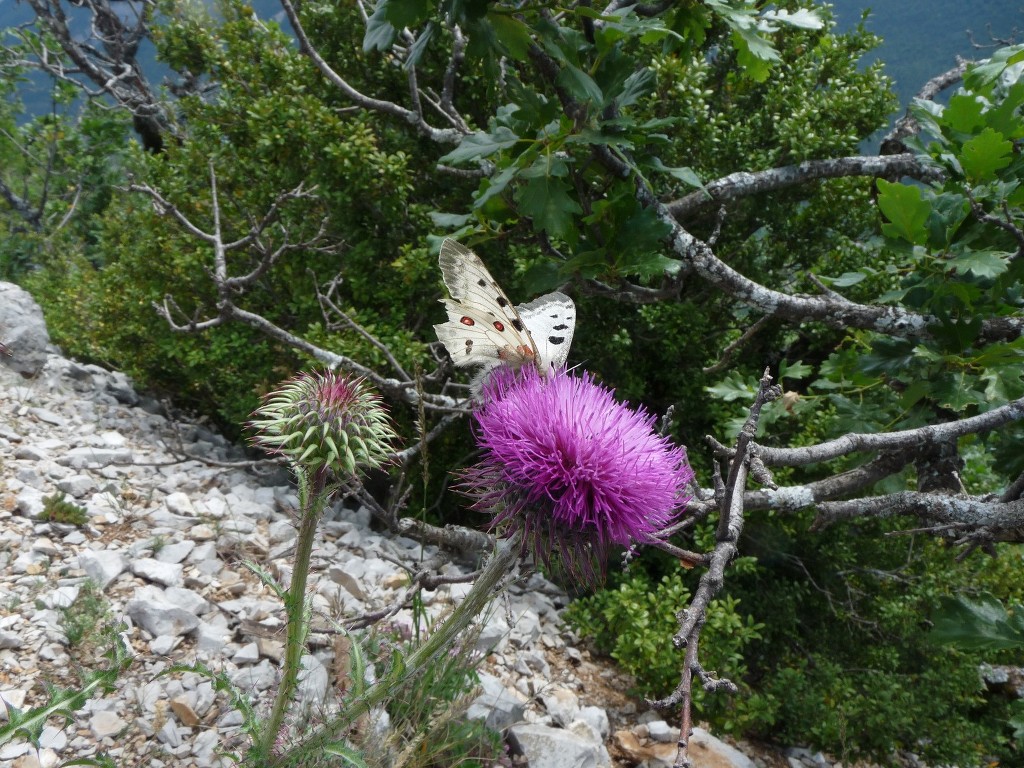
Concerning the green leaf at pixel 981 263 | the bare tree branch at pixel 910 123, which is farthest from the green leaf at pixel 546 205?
the bare tree branch at pixel 910 123

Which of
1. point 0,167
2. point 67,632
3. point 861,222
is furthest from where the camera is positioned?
point 0,167

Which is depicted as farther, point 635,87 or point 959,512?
point 635,87

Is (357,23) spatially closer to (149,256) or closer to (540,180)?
(149,256)

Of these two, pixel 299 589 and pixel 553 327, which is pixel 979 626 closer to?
pixel 553 327

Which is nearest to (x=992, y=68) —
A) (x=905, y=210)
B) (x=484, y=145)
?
(x=905, y=210)

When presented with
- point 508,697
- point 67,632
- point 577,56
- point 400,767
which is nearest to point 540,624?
point 508,697

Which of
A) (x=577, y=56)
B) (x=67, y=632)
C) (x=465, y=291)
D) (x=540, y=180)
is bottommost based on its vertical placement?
(x=67, y=632)

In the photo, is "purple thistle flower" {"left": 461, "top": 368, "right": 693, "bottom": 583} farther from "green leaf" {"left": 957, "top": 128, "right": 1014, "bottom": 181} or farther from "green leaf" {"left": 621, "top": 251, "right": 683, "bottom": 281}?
"green leaf" {"left": 957, "top": 128, "right": 1014, "bottom": 181}

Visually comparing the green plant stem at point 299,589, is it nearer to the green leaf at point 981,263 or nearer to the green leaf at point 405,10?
the green leaf at point 405,10
